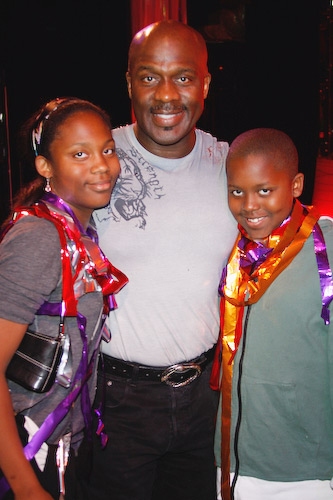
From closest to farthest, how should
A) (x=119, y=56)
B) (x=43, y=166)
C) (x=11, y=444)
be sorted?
(x=11, y=444) → (x=43, y=166) → (x=119, y=56)

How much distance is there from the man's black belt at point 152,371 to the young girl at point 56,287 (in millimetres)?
184

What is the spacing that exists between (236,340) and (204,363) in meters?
0.23

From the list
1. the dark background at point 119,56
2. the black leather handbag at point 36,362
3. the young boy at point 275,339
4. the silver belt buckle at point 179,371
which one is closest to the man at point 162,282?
the silver belt buckle at point 179,371

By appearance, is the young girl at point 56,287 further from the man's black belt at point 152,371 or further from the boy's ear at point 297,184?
the boy's ear at point 297,184

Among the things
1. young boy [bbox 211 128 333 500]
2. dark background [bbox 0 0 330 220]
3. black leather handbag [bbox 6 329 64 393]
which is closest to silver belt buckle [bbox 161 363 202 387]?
young boy [bbox 211 128 333 500]

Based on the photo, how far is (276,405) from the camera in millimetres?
1571

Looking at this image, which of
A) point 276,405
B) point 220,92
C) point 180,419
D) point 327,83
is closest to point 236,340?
point 276,405

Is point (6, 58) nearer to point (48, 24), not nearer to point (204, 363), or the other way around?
point (48, 24)

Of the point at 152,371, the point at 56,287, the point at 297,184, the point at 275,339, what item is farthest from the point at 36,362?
the point at 297,184

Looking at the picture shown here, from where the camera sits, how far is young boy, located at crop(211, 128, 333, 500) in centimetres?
152

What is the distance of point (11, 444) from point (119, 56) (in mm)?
4998

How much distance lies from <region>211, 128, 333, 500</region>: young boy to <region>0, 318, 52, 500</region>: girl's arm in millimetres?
661

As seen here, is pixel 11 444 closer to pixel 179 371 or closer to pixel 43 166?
pixel 179 371

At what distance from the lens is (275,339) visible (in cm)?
156
